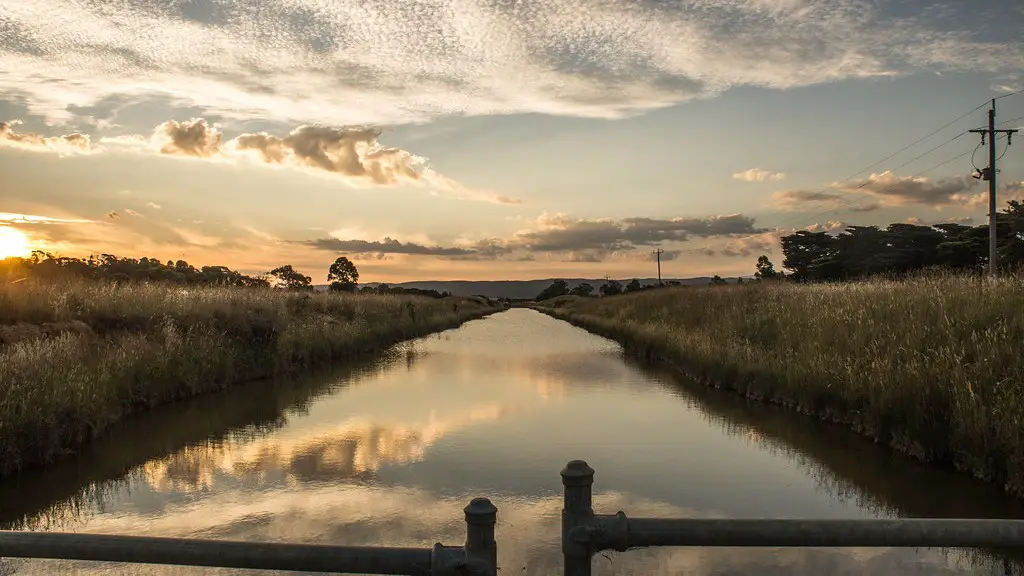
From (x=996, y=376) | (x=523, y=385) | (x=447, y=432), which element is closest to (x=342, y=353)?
(x=523, y=385)

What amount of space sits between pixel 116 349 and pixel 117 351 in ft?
0.55

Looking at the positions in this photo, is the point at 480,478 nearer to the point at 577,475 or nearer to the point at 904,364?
the point at 577,475

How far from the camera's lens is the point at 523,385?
734 inches

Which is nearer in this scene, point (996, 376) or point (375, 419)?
point (996, 376)

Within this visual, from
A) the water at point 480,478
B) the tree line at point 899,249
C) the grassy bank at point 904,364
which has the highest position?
the tree line at point 899,249

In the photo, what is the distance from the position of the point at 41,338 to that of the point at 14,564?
835 centimetres

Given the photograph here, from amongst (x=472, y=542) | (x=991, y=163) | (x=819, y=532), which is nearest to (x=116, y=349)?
(x=472, y=542)

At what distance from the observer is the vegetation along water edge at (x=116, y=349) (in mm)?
9664

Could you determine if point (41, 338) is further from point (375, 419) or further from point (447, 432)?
point (447, 432)

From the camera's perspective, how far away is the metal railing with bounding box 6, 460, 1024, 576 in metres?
3.01

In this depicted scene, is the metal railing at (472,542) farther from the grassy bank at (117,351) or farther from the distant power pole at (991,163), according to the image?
the distant power pole at (991,163)

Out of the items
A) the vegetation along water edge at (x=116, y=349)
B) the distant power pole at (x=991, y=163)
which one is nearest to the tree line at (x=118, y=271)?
the vegetation along water edge at (x=116, y=349)

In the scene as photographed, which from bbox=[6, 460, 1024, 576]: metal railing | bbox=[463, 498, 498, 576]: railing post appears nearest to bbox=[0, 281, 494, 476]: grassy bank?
bbox=[6, 460, 1024, 576]: metal railing

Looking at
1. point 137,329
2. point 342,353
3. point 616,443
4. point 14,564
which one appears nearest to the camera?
point 14,564
